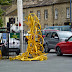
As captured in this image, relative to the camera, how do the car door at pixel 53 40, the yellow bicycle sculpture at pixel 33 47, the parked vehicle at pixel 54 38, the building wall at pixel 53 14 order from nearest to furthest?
the yellow bicycle sculpture at pixel 33 47
the parked vehicle at pixel 54 38
the car door at pixel 53 40
the building wall at pixel 53 14

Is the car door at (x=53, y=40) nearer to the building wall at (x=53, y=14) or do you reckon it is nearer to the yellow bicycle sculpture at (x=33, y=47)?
the yellow bicycle sculpture at (x=33, y=47)

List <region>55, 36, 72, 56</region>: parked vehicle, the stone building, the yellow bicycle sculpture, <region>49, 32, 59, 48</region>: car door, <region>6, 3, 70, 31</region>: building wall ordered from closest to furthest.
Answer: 1. the yellow bicycle sculpture
2. <region>55, 36, 72, 56</region>: parked vehicle
3. <region>49, 32, 59, 48</region>: car door
4. the stone building
5. <region>6, 3, 70, 31</region>: building wall

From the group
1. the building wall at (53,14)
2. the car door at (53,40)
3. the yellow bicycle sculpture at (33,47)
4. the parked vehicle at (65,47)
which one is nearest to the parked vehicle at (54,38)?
the car door at (53,40)

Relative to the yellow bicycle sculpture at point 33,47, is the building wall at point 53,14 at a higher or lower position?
higher

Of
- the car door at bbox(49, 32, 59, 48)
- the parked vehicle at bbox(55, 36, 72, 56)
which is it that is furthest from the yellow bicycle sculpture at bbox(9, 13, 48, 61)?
the car door at bbox(49, 32, 59, 48)

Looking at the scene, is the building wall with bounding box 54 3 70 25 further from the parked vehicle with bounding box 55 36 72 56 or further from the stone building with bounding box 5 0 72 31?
the parked vehicle with bounding box 55 36 72 56

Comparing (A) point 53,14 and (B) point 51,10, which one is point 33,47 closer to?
(A) point 53,14

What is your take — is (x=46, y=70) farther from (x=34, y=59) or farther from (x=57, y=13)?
(x=57, y=13)

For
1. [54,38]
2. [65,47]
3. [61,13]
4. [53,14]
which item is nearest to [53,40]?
[54,38]

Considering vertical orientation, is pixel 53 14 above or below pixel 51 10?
below

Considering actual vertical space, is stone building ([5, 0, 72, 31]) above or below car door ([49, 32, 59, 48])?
above

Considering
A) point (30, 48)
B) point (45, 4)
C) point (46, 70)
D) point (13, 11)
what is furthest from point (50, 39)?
point (13, 11)

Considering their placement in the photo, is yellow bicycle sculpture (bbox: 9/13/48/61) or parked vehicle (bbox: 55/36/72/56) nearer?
yellow bicycle sculpture (bbox: 9/13/48/61)

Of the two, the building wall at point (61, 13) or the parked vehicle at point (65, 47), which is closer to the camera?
the parked vehicle at point (65, 47)
